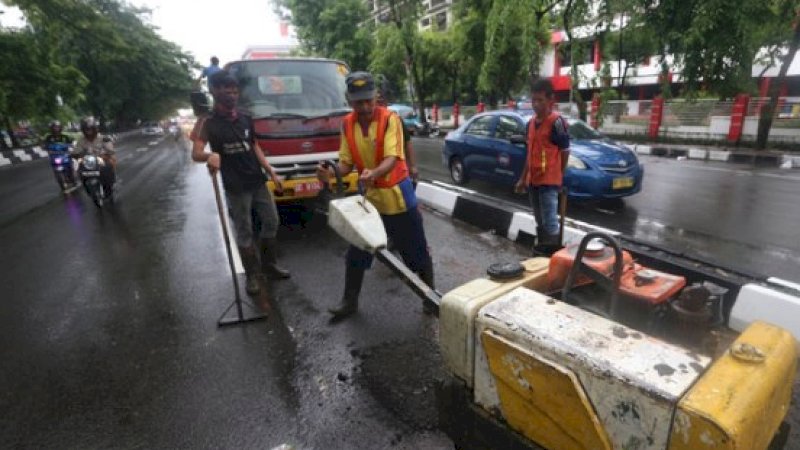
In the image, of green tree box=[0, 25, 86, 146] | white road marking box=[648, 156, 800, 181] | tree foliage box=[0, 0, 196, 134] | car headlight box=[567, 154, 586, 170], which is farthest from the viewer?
tree foliage box=[0, 0, 196, 134]

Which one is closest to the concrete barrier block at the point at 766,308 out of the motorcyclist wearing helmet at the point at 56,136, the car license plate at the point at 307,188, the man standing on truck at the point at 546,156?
the man standing on truck at the point at 546,156

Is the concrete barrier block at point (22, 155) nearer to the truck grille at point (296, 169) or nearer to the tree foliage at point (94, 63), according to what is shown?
the tree foliage at point (94, 63)

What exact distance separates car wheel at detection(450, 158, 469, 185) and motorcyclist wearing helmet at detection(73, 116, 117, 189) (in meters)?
6.82

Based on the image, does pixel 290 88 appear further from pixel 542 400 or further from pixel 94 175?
pixel 542 400

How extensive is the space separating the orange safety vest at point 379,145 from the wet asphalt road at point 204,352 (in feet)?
3.77

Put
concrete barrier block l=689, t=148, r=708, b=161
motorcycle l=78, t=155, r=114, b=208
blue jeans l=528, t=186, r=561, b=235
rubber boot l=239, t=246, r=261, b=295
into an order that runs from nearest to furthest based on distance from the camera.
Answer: rubber boot l=239, t=246, r=261, b=295, blue jeans l=528, t=186, r=561, b=235, motorcycle l=78, t=155, r=114, b=208, concrete barrier block l=689, t=148, r=708, b=161

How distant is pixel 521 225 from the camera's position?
582 cm

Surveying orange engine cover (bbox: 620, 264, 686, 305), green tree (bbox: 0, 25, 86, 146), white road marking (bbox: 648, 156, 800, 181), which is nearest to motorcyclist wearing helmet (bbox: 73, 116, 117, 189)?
green tree (bbox: 0, 25, 86, 146)

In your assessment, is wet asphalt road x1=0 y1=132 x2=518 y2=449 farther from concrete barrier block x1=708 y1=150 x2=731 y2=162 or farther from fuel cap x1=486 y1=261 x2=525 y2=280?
concrete barrier block x1=708 y1=150 x2=731 y2=162

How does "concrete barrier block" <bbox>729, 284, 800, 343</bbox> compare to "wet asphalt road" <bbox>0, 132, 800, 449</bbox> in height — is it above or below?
above

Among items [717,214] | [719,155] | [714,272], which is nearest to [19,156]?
[717,214]

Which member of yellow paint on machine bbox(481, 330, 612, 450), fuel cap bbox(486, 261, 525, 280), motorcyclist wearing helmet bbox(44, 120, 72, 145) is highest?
motorcyclist wearing helmet bbox(44, 120, 72, 145)

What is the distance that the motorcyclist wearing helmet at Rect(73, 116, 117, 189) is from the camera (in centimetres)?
885

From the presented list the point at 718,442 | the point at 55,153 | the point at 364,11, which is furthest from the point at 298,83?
the point at 364,11
